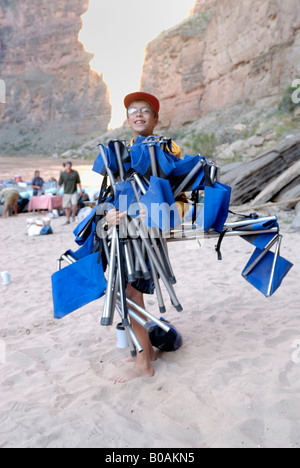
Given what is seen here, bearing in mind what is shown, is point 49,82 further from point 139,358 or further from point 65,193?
point 139,358

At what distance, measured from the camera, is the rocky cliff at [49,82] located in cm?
5475

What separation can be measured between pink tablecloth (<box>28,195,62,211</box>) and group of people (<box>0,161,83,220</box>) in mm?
413

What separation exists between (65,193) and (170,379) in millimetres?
7721

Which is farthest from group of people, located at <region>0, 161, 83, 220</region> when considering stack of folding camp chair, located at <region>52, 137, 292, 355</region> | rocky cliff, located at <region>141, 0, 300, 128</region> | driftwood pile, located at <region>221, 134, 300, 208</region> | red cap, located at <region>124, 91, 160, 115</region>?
rocky cliff, located at <region>141, 0, 300, 128</region>

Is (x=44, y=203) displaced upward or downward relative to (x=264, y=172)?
downward

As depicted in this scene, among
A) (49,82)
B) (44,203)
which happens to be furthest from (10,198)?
(49,82)

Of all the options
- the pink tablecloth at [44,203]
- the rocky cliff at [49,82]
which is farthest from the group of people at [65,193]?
the rocky cliff at [49,82]

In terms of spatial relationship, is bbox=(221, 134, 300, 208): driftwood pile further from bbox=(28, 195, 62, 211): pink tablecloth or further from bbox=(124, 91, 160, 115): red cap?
bbox=(124, 91, 160, 115): red cap

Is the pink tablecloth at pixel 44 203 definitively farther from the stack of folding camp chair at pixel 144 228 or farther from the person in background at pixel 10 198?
the stack of folding camp chair at pixel 144 228

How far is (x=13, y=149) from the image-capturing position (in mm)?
50656

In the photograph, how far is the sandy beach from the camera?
1738mm

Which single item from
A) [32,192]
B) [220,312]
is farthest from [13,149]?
[220,312]

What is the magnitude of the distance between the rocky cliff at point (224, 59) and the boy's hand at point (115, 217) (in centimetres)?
2054

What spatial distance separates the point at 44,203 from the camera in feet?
38.2
